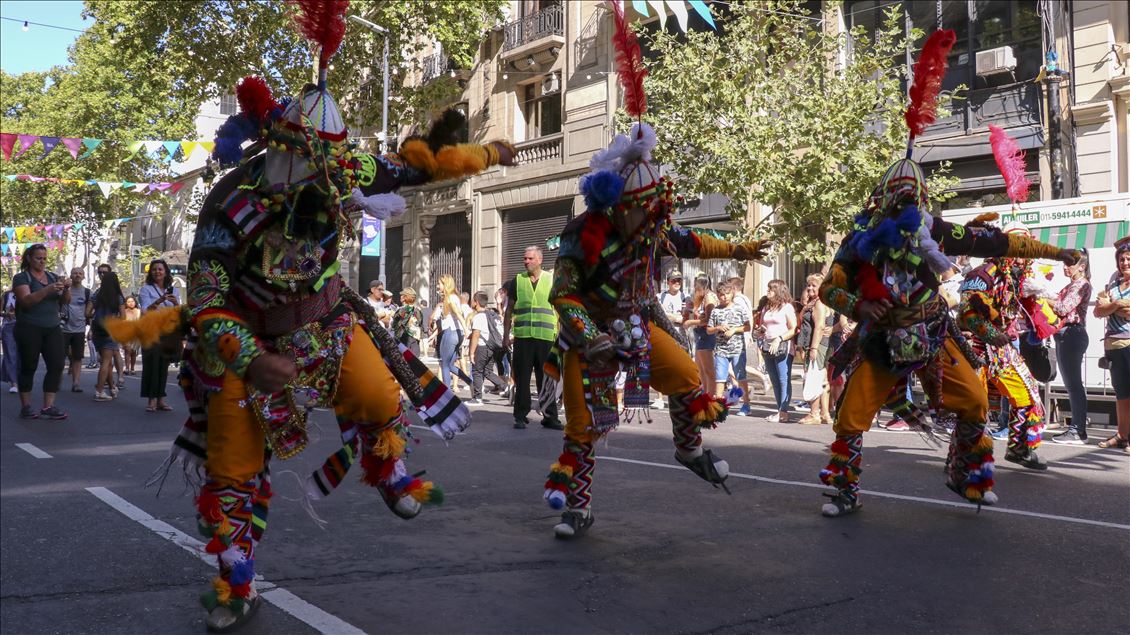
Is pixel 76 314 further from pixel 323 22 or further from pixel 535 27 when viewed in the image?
pixel 535 27

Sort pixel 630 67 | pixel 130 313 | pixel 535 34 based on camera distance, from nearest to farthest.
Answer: pixel 630 67 → pixel 130 313 → pixel 535 34

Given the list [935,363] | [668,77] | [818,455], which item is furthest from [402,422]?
[668,77]

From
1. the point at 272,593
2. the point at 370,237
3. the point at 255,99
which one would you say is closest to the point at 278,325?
the point at 255,99

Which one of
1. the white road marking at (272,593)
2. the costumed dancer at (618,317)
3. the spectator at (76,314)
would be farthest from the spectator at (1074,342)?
the spectator at (76,314)

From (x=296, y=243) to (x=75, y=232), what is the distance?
4521cm

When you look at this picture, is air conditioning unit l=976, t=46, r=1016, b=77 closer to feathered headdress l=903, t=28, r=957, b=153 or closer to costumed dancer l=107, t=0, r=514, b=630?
feathered headdress l=903, t=28, r=957, b=153

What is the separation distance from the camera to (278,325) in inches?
151

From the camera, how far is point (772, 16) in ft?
55.3

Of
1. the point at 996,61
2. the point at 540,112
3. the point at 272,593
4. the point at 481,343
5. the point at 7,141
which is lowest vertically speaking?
the point at 272,593

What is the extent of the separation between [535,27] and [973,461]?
23.3m

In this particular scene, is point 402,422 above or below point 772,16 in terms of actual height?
below

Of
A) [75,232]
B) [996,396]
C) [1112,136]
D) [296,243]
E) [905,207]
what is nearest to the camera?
[296,243]

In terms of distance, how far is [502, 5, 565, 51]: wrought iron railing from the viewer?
2633 cm

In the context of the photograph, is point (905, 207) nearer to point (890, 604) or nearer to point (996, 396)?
point (890, 604)
